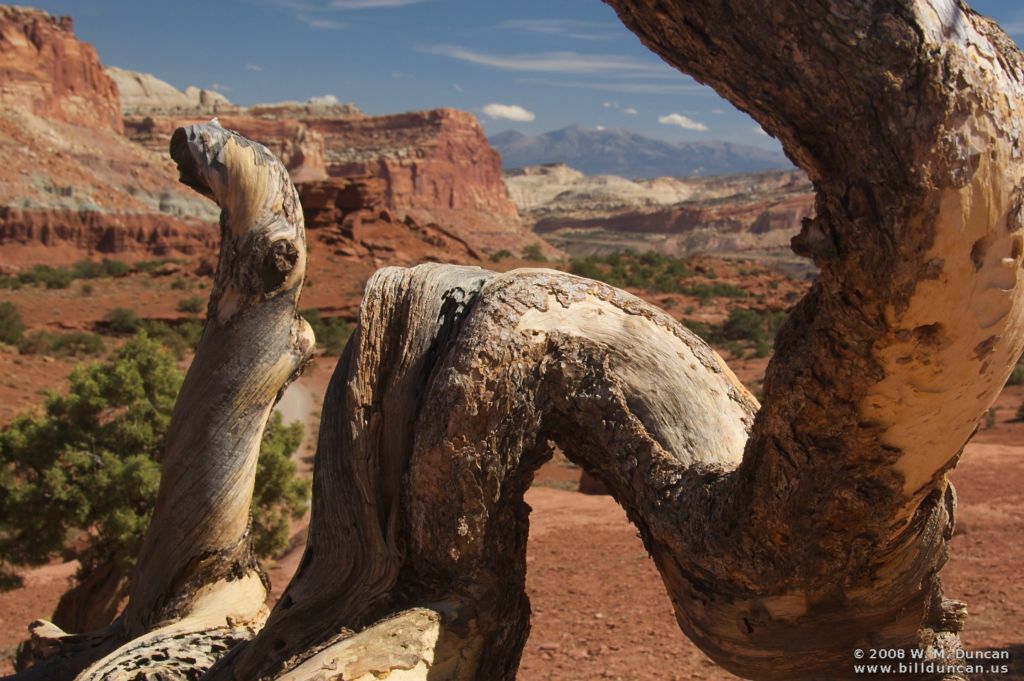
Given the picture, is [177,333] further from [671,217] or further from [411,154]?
[671,217]

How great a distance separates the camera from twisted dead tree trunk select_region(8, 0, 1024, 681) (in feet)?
4.80

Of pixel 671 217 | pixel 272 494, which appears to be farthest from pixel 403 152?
pixel 272 494

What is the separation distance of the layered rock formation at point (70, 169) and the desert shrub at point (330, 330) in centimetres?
2304

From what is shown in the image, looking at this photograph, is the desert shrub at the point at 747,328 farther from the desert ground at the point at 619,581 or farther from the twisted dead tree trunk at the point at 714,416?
the twisted dead tree trunk at the point at 714,416

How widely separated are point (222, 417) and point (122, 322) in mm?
29023


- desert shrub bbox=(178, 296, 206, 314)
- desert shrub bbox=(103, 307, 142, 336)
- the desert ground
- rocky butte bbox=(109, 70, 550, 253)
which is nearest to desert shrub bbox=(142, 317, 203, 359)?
desert shrub bbox=(103, 307, 142, 336)

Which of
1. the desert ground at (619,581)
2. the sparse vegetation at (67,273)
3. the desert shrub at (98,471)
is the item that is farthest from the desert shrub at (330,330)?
the desert shrub at (98,471)

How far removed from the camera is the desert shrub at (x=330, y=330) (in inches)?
1107

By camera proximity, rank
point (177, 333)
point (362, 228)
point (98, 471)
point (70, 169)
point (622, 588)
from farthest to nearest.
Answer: point (70, 169) < point (362, 228) < point (177, 333) < point (98, 471) < point (622, 588)

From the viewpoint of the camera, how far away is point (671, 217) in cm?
10919

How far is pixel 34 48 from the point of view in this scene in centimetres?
6519

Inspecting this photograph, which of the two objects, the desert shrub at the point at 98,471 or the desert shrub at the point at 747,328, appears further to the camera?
the desert shrub at the point at 747,328

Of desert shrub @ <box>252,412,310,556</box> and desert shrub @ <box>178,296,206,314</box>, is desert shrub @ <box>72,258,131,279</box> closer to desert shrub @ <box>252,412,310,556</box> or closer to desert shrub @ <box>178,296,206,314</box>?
desert shrub @ <box>178,296,206,314</box>

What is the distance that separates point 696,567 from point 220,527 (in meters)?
1.86
